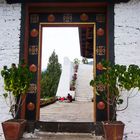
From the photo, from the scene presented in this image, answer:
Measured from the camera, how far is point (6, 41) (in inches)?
249

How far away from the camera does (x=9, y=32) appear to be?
6332mm

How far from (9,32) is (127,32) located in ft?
7.75

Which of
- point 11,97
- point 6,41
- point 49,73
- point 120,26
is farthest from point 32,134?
point 49,73

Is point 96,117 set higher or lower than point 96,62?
lower

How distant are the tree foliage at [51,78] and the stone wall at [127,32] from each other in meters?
14.8

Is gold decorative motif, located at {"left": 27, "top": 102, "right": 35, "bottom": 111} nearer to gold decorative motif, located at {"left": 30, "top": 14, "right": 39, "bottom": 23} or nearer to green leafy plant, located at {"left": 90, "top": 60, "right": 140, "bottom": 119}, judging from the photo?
green leafy plant, located at {"left": 90, "top": 60, "right": 140, "bottom": 119}

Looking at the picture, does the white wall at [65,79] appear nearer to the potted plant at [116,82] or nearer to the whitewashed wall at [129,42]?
the whitewashed wall at [129,42]

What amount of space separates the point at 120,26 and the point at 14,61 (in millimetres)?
2212

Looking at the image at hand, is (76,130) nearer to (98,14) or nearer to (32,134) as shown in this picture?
(32,134)

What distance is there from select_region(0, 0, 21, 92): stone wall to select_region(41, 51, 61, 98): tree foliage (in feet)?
47.4

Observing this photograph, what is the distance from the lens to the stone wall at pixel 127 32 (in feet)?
20.1

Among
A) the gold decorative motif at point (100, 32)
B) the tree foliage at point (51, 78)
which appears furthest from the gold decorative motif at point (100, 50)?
the tree foliage at point (51, 78)

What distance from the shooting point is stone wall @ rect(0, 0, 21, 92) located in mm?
6238

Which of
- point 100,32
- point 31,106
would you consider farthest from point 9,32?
point 100,32
